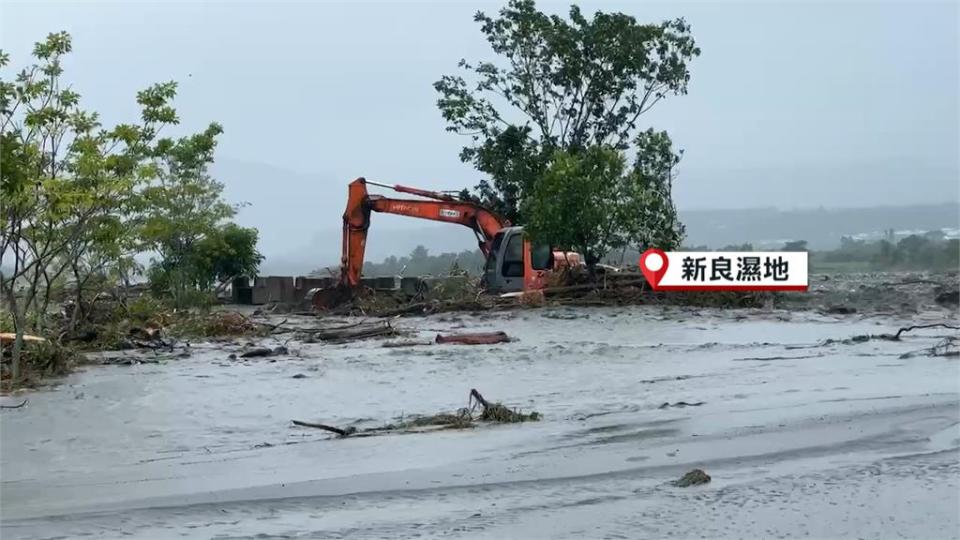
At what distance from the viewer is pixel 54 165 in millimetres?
15148

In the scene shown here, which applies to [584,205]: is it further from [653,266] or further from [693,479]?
[693,479]

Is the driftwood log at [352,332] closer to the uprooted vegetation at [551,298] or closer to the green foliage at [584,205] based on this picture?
the uprooted vegetation at [551,298]

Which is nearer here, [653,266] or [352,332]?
[352,332]

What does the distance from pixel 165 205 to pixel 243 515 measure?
84.9 ft

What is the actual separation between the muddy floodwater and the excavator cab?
12106 mm

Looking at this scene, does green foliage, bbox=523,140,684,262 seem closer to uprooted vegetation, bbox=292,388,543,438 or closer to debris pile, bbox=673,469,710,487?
uprooted vegetation, bbox=292,388,543,438

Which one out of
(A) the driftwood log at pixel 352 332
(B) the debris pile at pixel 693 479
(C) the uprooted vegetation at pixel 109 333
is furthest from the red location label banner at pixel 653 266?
(B) the debris pile at pixel 693 479

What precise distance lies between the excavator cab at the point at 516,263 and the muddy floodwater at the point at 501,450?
12106 mm

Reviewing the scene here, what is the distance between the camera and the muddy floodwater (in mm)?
7316

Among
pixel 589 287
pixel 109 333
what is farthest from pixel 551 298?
pixel 109 333

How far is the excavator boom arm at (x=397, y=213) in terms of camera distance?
3044cm

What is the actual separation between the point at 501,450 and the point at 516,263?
20.2 meters

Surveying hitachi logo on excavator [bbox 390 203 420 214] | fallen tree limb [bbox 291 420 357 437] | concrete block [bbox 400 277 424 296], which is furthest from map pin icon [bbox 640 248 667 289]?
fallen tree limb [bbox 291 420 357 437]

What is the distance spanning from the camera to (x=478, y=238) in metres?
31.8
